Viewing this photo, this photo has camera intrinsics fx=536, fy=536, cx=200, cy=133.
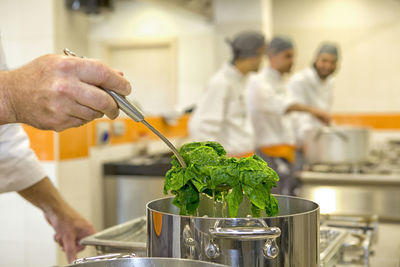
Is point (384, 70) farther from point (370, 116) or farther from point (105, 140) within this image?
point (105, 140)

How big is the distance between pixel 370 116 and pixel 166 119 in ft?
8.93

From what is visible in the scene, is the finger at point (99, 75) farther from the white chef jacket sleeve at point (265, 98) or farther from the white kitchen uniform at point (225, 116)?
the white chef jacket sleeve at point (265, 98)

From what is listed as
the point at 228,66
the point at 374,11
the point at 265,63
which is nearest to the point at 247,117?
the point at 228,66

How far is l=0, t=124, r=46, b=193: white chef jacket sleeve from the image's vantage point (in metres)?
1.22

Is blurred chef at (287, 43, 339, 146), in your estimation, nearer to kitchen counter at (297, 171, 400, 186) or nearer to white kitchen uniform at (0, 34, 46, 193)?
kitchen counter at (297, 171, 400, 186)

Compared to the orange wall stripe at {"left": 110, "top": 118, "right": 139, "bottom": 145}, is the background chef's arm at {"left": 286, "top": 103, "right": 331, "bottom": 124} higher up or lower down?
higher up

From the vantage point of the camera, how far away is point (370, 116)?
19.7 ft

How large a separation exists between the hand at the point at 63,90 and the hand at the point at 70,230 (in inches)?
22.3

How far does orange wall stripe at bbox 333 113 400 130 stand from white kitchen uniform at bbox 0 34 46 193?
17.1ft

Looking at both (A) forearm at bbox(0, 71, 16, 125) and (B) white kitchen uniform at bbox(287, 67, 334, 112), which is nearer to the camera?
(A) forearm at bbox(0, 71, 16, 125)

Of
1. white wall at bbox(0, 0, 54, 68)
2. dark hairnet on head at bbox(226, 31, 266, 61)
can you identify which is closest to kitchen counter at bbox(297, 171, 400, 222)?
dark hairnet on head at bbox(226, 31, 266, 61)

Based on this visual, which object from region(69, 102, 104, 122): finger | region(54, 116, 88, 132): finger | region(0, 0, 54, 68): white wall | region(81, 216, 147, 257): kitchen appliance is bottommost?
region(81, 216, 147, 257): kitchen appliance

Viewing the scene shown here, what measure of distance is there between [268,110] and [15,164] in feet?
8.73

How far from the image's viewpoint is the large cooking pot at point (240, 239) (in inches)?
27.6
